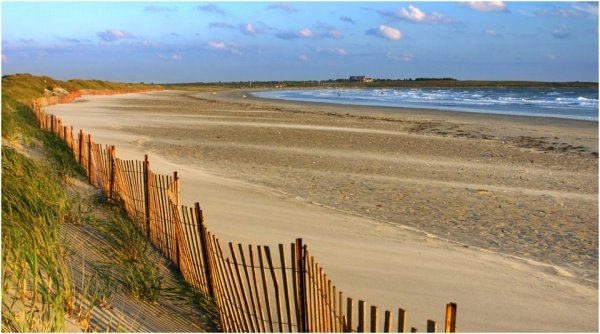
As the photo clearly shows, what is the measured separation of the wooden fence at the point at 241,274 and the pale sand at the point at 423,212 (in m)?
0.65

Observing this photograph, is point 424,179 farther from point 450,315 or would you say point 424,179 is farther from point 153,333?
point 450,315

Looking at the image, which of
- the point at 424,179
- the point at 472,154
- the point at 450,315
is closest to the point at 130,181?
the point at 450,315

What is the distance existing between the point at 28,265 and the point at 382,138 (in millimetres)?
16953

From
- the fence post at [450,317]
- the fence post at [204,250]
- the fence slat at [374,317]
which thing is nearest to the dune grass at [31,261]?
the fence post at [204,250]

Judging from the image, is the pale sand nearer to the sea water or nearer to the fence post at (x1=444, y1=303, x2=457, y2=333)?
the fence post at (x1=444, y1=303, x2=457, y2=333)

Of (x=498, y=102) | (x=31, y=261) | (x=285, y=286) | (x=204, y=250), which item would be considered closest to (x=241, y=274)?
(x=204, y=250)

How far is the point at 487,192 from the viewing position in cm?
1115

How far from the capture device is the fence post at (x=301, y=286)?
3.61 m

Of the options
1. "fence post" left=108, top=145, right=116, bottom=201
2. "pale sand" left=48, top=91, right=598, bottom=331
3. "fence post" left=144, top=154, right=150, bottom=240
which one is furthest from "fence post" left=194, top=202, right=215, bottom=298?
"fence post" left=108, top=145, right=116, bottom=201

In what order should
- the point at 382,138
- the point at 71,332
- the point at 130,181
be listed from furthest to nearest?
1. the point at 382,138
2. the point at 130,181
3. the point at 71,332

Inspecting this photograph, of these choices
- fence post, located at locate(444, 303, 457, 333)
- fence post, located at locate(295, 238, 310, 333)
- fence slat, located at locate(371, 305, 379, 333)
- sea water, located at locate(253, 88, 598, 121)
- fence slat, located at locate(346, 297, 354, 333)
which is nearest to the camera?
fence post, located at locate(444, 303, 457, 333)

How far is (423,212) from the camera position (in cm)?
947

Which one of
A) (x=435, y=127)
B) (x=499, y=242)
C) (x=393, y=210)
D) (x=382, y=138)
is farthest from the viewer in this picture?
(x=435, y=127)

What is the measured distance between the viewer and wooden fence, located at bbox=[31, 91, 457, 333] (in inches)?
143
